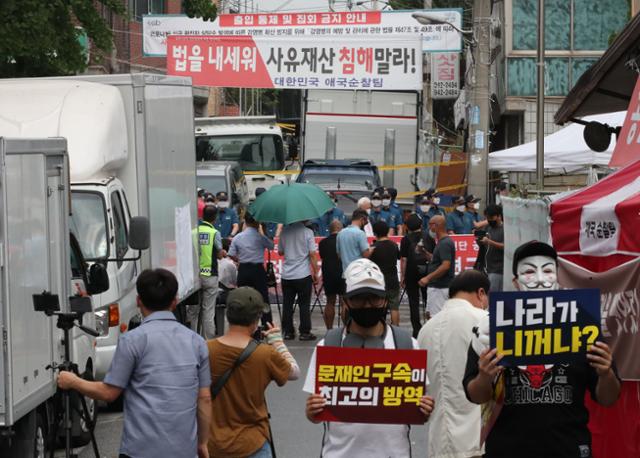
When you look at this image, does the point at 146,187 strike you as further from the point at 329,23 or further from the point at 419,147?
the point at 419,147

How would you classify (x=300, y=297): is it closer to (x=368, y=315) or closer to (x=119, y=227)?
(x=119, y=227)

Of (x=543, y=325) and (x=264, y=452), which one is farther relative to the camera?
(x=264, y=452)

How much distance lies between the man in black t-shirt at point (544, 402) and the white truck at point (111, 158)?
615cm

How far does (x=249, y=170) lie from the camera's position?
34.2m

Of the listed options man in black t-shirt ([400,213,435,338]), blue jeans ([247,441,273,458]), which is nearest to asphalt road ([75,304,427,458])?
man in black t-shirt ([400,213,435,338])

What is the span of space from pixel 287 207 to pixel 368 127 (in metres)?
16.2

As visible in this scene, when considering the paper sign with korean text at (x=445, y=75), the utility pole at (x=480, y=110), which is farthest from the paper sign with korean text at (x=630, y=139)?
the paper sign with korean text at (x=445, y=75)

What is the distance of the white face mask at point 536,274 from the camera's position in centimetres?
640

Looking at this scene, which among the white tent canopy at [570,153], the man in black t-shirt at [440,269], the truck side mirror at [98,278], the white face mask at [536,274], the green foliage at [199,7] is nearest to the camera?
the white face mask at [536,274]

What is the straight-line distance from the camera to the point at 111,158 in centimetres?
1255

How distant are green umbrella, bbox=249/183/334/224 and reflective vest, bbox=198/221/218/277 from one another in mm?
900

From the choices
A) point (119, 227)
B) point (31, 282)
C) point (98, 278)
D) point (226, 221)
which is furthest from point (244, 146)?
point (31, 282)

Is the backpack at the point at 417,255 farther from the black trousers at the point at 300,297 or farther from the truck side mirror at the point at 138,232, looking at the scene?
the truck side mirror at the point at 138,232

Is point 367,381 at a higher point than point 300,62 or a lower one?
lower
